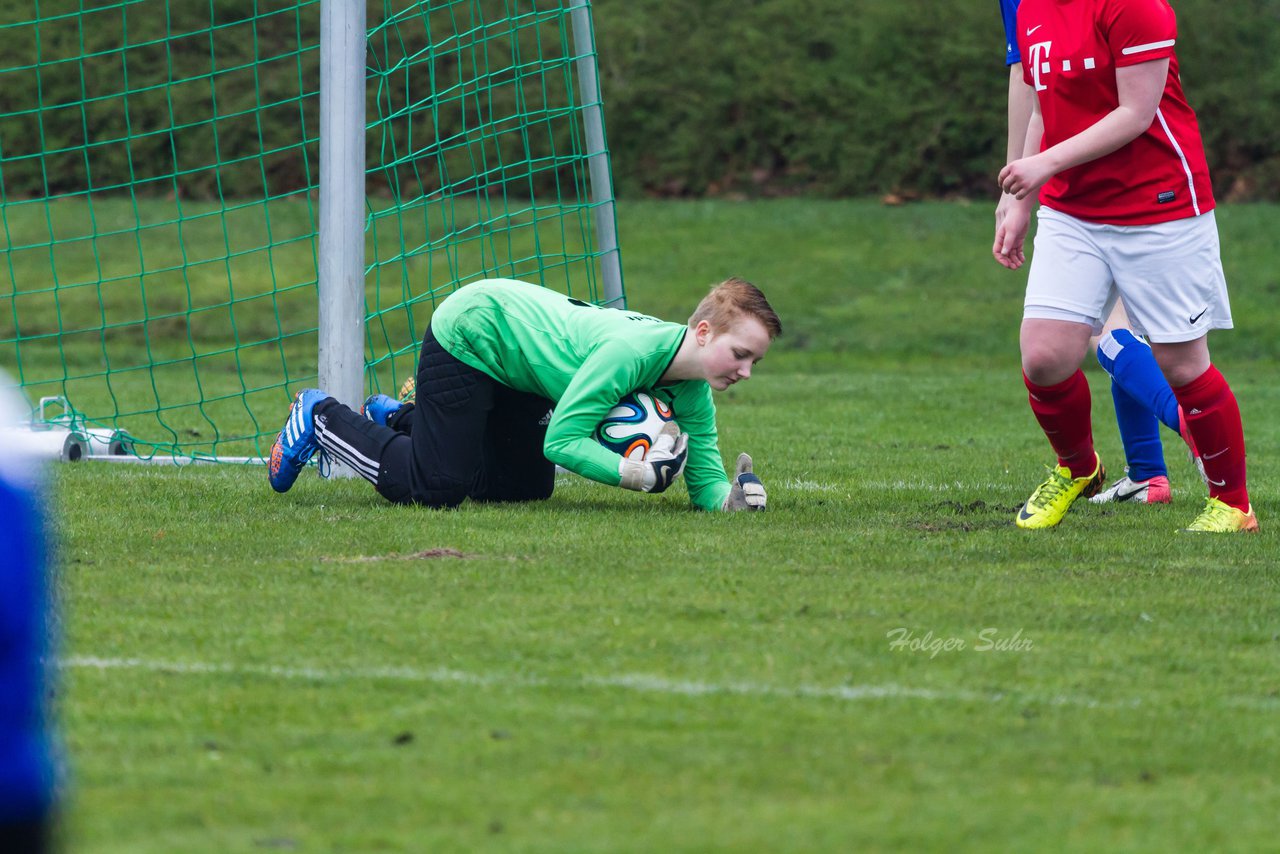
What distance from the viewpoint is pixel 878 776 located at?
2684mm

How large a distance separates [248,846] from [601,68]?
18682 millimetres

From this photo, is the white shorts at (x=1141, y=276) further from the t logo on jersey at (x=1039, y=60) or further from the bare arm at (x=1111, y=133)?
the t logo on jersey at (x=1039, y=60)

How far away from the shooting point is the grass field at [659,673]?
2.50 meters

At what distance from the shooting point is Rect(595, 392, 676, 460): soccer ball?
5379 mm

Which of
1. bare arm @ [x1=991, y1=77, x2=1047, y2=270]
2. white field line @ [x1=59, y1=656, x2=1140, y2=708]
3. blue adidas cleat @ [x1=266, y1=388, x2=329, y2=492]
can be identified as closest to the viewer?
white field line @ [x1=59, y1=656, x2=1140, y2=708]

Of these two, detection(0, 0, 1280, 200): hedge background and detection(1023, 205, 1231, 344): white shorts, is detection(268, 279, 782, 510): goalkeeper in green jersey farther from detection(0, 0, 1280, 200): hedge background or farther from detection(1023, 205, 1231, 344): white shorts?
detection(0, 0, 1280, 200): hedge background

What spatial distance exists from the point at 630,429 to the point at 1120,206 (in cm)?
164

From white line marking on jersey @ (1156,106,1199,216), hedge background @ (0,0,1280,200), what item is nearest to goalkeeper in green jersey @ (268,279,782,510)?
white line marking on jersey @ (1156,106,1199,216)

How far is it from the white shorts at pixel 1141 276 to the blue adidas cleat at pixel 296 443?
250 centimetres

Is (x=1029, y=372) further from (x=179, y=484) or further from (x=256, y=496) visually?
(x=179, y=484)

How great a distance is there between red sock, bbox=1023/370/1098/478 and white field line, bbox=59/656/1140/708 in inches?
90.3

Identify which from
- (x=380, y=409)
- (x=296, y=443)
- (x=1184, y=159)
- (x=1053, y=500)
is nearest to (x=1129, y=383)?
(x=1053, y=500)

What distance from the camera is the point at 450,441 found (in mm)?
5602

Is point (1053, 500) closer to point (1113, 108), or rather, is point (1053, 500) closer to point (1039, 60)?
point (1113, 108)
